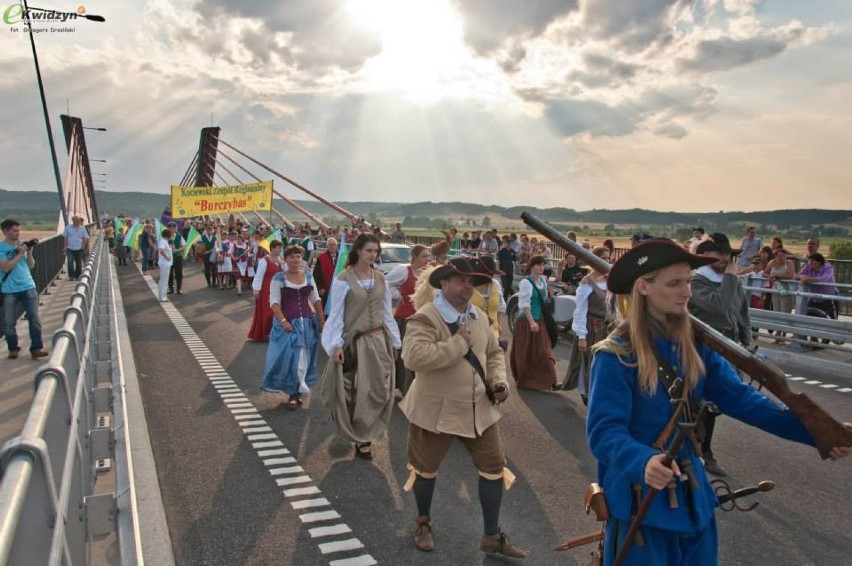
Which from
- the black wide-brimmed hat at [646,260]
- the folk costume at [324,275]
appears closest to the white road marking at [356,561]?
the black wide-brimmed hat at [646,260]

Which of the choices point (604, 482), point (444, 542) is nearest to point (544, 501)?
point (444, 542)

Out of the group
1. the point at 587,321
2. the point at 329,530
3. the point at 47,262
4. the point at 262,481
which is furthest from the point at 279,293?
the point at 47,262

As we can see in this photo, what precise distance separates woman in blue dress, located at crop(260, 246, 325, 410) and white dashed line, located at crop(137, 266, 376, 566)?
446 mm

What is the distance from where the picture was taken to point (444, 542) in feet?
14.5

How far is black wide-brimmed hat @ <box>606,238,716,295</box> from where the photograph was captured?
2484 mm

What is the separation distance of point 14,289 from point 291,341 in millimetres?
4610

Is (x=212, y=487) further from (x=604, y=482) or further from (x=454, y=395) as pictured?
(x=604, y=482)

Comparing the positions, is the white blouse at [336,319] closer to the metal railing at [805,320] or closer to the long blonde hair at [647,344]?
the long blonde hair at [647,344]

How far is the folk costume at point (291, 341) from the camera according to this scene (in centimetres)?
775

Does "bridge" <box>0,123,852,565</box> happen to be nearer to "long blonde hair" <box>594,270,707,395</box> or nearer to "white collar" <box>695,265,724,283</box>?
"white collar" <box>695,265,724,283</box>

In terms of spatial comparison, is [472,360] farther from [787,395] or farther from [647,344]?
[787,395]

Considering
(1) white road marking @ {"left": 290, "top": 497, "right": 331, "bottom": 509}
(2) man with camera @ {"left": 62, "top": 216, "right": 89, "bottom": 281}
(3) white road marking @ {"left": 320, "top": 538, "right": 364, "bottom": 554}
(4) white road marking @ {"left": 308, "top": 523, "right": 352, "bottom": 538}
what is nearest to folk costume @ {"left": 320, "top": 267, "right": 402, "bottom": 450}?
(1) white road marking @ {"left": 290, "top": 497, "right": 331, "bottom": 509}

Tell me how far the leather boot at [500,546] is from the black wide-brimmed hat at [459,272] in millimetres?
1562

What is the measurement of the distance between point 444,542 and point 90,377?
302 cm
